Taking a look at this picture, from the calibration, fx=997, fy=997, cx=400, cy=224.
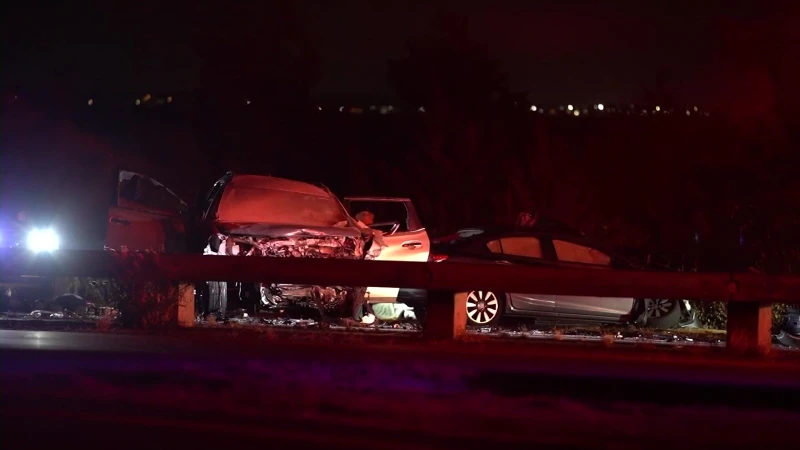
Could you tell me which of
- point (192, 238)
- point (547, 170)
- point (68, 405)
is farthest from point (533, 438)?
point (547, 170)

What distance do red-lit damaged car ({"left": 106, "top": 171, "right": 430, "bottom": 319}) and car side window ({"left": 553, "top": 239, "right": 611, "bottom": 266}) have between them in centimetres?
207

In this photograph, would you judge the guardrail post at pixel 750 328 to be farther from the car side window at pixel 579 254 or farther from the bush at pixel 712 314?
the bush at pixel 712 314

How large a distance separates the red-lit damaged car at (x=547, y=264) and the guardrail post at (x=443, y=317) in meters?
2.21

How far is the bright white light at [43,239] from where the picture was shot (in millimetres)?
13414

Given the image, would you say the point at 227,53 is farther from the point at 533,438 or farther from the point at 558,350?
the point at 533,438

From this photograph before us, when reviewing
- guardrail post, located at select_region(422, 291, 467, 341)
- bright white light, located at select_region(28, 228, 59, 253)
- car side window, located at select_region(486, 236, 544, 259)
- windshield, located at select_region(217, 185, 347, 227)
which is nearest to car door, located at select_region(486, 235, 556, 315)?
car side window, located at select_region(486, 236, 544, 259)

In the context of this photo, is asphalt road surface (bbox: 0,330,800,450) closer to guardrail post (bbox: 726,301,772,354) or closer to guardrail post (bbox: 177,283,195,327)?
guardrail post (bbox: 726,301,772,354)

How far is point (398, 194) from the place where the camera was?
28516mm

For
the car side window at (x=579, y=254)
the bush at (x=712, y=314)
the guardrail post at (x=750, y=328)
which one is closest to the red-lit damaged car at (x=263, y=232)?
the car side window at (x=579, y=254)

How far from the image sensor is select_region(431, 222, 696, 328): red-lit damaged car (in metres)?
14.1

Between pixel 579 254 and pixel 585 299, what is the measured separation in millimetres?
806

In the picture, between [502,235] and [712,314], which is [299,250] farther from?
[712,314]

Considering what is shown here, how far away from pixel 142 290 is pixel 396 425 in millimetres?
5860

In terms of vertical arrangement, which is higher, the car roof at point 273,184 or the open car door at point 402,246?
the car roof at point 273,184
